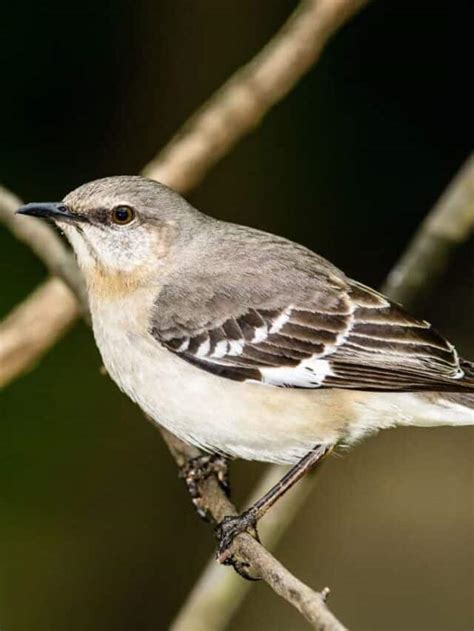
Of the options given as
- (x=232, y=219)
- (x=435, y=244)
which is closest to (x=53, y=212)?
(x=435, y=244)

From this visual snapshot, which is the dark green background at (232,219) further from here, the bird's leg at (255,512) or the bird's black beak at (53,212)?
the bird's leg at (255,512)

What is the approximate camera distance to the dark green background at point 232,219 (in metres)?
7.05

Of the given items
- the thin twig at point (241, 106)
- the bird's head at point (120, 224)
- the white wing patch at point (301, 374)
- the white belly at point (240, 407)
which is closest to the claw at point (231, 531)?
the white belly at point (240, 407)

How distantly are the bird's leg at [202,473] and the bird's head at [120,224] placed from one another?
2.63 feet

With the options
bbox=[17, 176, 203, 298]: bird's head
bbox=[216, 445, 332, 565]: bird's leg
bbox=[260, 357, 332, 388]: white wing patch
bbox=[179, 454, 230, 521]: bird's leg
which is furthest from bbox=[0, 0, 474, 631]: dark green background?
bbox=[260, 357, 332, 388]: white wing patch

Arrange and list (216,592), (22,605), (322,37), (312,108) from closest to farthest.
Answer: (216,592) → (322,37) → (22,605) → (312,108)

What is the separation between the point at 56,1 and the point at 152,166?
98.2 inches

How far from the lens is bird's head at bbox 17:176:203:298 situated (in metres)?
4.68

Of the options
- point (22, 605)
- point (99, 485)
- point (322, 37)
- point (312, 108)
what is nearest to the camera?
point (322, 37)

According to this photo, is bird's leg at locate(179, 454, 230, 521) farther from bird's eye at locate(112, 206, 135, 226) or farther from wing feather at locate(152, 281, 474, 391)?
bird's eye at locate(112, 206, 135, 226)

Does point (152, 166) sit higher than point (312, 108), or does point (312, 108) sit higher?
point (312, 108)

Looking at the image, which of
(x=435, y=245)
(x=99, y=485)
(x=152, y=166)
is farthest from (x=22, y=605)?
(x=435, y=245)

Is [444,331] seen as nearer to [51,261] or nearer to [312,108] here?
[312,108]

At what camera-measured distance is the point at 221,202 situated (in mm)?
7984
